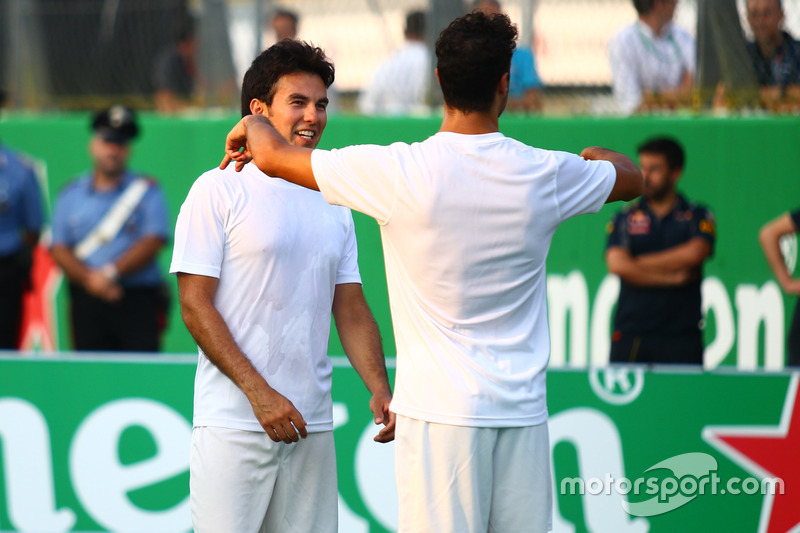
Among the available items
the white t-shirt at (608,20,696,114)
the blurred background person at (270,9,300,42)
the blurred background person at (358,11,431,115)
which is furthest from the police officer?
the white t-shirt at (608,20,696,114)

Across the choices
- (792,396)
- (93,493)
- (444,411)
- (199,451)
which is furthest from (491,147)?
(93,493)

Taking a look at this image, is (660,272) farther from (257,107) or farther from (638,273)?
(257,107)

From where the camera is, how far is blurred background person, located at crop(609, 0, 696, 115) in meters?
7.79

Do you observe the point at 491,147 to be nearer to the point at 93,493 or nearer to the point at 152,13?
the point at 93,493

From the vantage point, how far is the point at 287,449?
3.50 m

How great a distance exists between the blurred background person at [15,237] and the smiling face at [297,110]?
530cm

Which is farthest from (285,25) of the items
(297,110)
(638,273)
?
(297,110)

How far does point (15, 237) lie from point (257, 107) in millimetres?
5247

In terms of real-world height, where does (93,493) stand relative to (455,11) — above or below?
below

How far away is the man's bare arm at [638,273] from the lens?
677cm

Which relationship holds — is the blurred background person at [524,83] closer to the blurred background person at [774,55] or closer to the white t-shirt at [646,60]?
the white t-shirt at [646,60]

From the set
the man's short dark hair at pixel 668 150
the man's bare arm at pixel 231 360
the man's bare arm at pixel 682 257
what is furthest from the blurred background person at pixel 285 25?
the man's bare arm at pixel 231 360

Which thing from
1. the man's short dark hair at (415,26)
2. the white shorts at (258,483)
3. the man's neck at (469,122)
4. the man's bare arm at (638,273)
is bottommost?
the white shorts at (258,483)

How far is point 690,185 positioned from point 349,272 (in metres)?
4.71
